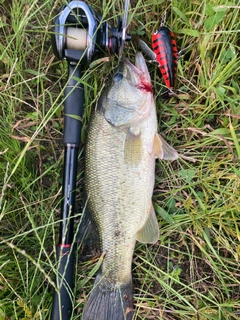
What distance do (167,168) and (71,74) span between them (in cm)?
94

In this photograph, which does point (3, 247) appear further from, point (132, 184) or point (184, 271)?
point (184, 271)

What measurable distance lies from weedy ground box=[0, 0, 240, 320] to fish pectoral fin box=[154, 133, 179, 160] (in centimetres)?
17

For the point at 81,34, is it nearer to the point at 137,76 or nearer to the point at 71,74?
the point at 71,74

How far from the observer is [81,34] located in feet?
6.59

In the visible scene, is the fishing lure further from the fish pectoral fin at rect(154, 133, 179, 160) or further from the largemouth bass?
the fish pectoral fin at rect(154, 133, 179, 160)

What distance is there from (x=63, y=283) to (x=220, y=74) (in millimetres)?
1692

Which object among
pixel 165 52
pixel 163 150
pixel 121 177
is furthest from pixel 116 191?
pixel 165 52

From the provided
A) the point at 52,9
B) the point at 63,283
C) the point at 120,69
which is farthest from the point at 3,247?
the point at 52,9

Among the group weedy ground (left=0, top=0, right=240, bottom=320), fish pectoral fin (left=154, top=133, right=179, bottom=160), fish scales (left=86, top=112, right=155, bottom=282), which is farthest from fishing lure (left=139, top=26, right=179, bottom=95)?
fish scales (left=86, top=112, right=155, bottom=282)

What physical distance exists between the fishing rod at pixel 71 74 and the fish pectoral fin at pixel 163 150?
0.51m

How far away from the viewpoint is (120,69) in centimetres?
216

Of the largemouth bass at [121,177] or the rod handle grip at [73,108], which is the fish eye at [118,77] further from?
the rod handle grip at [73,108]

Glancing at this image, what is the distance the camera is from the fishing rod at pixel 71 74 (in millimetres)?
2002

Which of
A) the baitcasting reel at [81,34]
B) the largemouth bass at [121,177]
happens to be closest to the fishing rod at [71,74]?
the baitcasting reel at [81,34]
